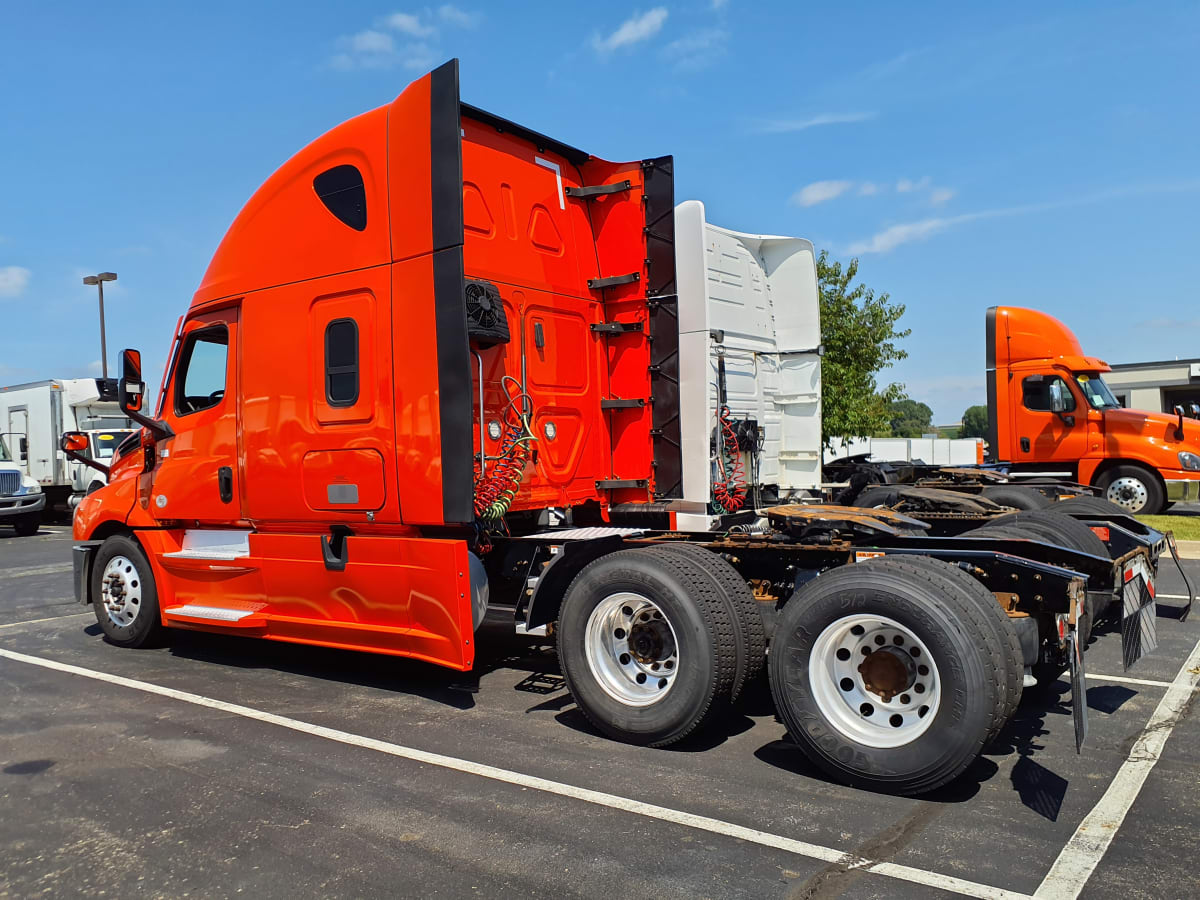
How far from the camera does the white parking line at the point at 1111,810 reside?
320 centimetres

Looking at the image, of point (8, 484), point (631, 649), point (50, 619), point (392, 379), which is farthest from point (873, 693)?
point (8, 484)

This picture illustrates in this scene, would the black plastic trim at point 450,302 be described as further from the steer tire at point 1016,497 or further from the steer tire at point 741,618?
the steer tire at point 1016,497

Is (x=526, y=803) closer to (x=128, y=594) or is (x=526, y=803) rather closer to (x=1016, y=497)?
(x=128, y=594)

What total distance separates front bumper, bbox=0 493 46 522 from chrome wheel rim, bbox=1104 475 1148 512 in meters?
22.3

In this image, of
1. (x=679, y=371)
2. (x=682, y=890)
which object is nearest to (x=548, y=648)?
(x=679, y=371)

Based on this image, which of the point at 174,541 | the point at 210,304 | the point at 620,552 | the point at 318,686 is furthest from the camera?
the point at 174,541

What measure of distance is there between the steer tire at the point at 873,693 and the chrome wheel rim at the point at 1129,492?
1352 centimetres

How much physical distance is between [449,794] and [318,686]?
244 centimetres

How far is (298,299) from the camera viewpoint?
20.2ft

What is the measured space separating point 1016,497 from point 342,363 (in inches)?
249

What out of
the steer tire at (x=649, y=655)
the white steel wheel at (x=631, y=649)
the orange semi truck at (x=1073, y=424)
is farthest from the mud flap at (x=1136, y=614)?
the orange semi truck at (x=1073, y=424)

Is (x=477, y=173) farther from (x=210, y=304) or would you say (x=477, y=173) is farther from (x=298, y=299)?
(x=210, y=304)

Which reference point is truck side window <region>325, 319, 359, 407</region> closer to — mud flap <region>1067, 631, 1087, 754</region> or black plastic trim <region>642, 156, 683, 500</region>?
black plastic trim <region>642, 156, 683, 500</region>

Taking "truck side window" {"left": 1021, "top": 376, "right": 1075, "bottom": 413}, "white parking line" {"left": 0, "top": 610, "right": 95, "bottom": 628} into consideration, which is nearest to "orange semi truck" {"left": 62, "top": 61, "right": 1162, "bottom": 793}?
"white parking line" {"left": 0, "top": 610, "right": 95, "bottom": 628}
